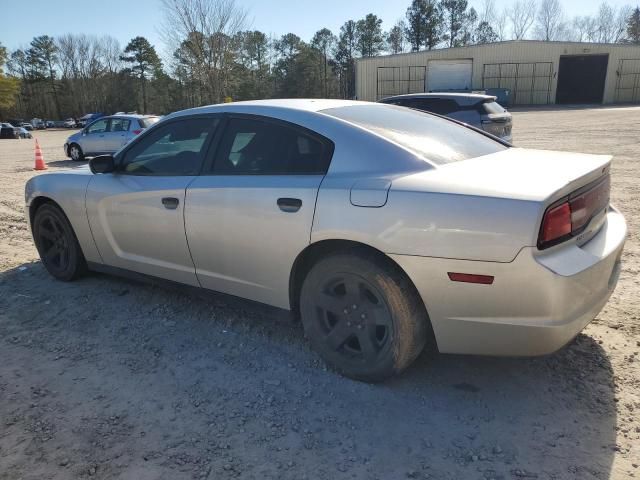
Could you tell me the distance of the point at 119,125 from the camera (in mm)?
15922

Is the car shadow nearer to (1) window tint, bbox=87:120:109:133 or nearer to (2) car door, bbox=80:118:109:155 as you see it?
(2) car door, bbox=80:118:109:155

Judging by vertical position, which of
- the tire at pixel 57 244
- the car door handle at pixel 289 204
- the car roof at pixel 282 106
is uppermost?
the car roof at pixel 282 106

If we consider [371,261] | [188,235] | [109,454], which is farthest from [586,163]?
[109,454]

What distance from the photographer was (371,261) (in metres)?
2.71

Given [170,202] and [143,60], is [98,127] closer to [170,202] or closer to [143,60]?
[170,202]

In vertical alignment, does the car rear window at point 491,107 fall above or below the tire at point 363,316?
above

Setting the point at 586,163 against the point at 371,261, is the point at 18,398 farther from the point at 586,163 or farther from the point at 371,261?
the point at 586,163

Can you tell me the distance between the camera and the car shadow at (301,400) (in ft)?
7.60

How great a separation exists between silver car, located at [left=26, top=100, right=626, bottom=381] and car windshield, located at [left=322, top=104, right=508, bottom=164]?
2 cm

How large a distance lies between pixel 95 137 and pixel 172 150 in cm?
1421

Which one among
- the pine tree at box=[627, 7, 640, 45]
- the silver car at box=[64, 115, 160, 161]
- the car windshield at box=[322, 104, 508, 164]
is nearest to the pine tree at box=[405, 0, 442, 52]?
the pine tree at box=[627, 7, 640, 45]

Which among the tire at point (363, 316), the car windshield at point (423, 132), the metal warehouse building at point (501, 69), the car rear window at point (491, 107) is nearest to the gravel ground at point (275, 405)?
the tire at point (363, 316)

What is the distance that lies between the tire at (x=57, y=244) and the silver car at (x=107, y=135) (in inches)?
449

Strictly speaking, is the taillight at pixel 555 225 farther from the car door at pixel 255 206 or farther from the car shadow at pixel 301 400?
the car door at pixel 255 206
